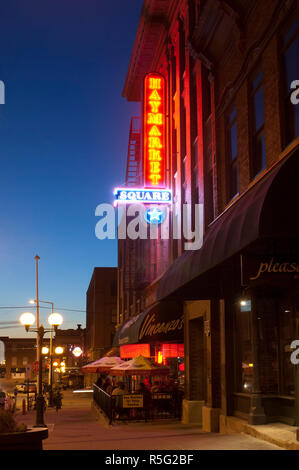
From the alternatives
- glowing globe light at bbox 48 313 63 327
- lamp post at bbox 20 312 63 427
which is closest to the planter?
lamp post at bbox 20 312 63 427

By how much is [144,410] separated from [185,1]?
1576 cm

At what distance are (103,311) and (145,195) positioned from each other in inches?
2532

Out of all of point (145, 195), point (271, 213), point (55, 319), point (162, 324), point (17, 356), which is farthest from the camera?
point (17, 356)

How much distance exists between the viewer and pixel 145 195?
24.0 metres

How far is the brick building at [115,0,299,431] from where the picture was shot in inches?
400

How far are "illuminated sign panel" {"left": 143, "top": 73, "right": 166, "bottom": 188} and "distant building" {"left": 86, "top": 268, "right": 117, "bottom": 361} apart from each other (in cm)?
6071

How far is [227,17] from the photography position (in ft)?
51.8

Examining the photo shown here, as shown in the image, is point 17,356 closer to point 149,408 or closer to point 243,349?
point 149,408

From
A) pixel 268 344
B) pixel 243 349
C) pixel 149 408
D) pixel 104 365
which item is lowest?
pixel 149 408

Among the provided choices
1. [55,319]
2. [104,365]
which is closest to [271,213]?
[55,319]

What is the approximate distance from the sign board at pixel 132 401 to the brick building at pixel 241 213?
186cm

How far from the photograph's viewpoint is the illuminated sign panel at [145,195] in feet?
77.1
